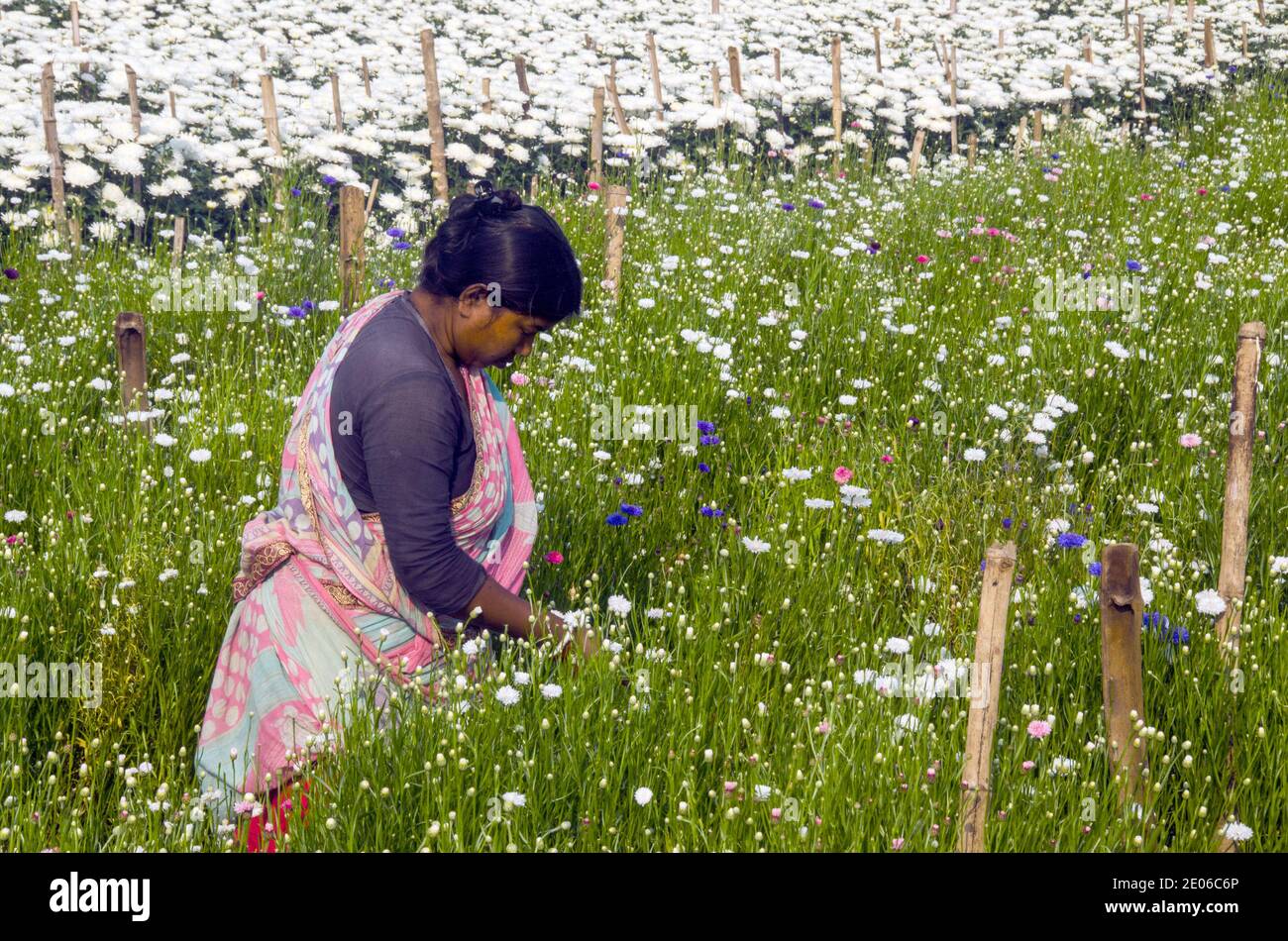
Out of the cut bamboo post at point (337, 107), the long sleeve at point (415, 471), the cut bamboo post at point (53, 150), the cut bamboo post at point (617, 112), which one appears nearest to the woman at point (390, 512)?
the long sleeve at point (415, 471)

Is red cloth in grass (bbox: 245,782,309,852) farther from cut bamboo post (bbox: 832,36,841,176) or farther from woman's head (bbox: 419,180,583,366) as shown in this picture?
cut bamboo post (bbox: 832,36,841,176)

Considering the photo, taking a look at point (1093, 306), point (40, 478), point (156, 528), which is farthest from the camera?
point (1093, 306)

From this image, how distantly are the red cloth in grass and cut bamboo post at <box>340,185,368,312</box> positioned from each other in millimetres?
3621

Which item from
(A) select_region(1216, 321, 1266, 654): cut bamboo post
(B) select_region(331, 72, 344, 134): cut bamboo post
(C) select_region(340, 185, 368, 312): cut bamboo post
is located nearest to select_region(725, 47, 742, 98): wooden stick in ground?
(B) select_region(331, 72, 344, 134): cut bamboo post

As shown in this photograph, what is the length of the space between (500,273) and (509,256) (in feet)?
0.16

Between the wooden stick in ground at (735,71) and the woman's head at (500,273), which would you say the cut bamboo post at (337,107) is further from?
the woman's head at (500,273)

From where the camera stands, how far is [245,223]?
9.28m

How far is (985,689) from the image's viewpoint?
2.29 metres

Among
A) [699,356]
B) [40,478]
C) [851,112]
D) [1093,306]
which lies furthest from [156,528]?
[851,112]

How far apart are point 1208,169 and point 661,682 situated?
8.77 metres

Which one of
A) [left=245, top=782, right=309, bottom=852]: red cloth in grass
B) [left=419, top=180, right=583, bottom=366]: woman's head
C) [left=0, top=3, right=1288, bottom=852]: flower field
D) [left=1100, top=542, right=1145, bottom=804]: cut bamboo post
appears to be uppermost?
[left=419, top=180, right=583, bottom=366]: woman's head

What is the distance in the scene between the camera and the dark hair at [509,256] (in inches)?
113

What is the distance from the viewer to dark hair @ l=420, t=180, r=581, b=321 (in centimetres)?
288
